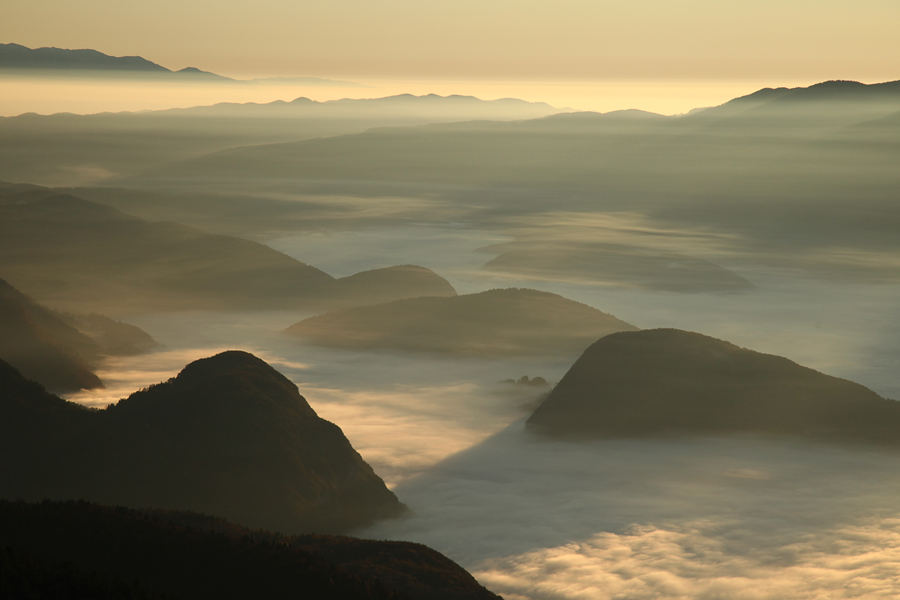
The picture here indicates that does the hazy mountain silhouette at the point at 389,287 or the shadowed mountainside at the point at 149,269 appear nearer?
the hazy mountain silhouette at the point at 389,287

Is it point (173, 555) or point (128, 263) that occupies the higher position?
point (173, 555)

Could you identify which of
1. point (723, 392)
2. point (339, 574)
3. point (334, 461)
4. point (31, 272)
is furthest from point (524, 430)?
point (31, 272)

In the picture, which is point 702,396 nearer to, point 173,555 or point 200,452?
point 200,452

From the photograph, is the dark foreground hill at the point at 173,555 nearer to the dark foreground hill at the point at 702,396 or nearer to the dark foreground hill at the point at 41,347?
the dark foreground hill at the point at 702,396

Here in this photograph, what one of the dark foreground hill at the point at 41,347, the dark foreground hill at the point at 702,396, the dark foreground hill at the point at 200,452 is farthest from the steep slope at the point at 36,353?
the dark foreground hill at the point at 702,396

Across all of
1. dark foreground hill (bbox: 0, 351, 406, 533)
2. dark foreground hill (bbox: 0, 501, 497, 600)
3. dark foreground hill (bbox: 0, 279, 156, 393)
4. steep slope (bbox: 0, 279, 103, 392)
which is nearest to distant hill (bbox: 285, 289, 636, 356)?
dark foreground hill (bbox: 0, 279, 156, 393)

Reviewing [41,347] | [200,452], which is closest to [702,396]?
[200,452]

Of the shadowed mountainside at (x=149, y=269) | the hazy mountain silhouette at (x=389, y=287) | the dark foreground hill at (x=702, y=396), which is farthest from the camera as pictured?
the shadowed mountainside at (x=149, y=269)
